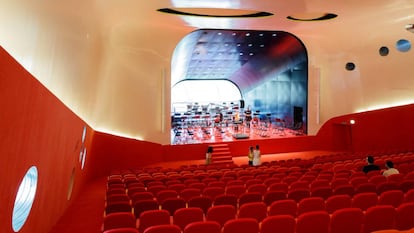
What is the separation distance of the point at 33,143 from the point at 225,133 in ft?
49.2

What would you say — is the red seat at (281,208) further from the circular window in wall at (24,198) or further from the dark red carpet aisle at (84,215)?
the circular window in wall at (24,198)

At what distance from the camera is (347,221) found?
14.5ft

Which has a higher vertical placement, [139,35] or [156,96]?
[139,35]

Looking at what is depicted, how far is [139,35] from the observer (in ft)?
50.9

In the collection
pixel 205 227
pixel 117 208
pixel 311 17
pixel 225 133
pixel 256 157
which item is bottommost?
pixel 117 208

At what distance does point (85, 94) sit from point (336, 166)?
8224mm

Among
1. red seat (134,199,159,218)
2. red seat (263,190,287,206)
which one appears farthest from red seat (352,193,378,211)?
red seat (134,199,159,218)

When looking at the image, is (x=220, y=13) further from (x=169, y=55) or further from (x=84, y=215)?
(x=84, y=215)

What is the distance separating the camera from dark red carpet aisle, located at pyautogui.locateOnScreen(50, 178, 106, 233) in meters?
6.82

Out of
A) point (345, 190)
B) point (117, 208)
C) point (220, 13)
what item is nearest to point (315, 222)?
point (345, 190)

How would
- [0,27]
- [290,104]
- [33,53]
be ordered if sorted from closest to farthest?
[0,27] < [33,53] < [290,104]

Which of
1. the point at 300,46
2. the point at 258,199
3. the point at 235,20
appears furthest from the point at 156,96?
the point at 258,199

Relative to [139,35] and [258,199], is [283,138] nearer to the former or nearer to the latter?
[139,35]

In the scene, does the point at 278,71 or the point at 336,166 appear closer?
the point at 336,166
